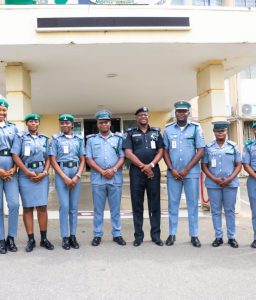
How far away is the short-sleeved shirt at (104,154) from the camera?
456cm

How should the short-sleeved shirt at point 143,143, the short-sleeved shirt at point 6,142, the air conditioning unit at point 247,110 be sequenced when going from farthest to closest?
the air conditioning unit at point 247,110 < the short-sleeved shirt at point 143,143 < the short-sleeved shirt at point 6,142

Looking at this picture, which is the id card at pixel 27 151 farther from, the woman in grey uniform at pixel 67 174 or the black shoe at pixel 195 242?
the black shoe at pixel 195 242

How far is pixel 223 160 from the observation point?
A: 450cm

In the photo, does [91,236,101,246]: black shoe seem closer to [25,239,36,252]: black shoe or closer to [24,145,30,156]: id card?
[25,239,36,252]: black shoe

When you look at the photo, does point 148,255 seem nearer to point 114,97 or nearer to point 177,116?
point 177,116

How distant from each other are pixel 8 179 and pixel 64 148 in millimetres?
783

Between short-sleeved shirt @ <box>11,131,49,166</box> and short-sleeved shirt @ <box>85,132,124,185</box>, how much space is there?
1.95ft

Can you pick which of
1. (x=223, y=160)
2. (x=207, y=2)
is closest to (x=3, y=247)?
(x=223, y=160)

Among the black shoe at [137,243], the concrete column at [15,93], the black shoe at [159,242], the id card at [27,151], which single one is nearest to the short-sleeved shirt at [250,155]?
the black shoe at [159,242]

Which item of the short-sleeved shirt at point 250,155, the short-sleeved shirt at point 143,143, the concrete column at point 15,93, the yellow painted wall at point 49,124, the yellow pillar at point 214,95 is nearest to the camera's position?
the short-sleeved shirt at point 250,155

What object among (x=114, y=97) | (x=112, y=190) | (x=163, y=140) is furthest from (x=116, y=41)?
(x=114, y=97)

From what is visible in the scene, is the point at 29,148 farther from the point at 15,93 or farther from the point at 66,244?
the point at 15,93

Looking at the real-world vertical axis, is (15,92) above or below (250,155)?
above

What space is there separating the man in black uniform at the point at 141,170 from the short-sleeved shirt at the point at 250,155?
3.58 ft
